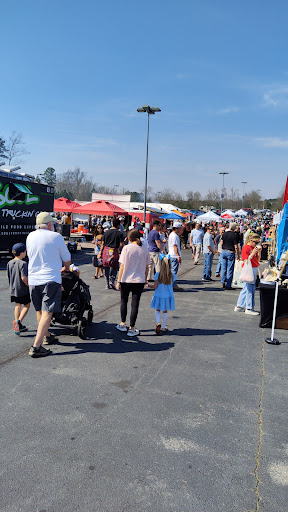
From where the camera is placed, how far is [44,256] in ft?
15.8

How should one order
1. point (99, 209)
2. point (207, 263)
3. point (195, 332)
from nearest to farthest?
point (195, 332)
point (207, 263)
point (99, 209)

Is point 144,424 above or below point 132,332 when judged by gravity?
below

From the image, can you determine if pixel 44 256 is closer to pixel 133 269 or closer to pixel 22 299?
pixel 22 299

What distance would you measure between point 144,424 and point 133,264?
2.70 meters

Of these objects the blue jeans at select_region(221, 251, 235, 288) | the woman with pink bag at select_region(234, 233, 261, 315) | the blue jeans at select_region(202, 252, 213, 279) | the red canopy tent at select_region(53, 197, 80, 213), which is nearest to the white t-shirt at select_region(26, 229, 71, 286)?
the woman with pink bag at select_region(234, 233, 261, 315)

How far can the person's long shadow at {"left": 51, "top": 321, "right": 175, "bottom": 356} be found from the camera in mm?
5203

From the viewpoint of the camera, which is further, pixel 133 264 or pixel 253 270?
pixel 253 270

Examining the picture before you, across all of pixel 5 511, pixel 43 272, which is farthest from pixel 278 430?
pixel 43 272

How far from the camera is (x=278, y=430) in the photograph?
3398mm

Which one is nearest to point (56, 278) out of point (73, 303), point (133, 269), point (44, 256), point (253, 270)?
point (44, 256)

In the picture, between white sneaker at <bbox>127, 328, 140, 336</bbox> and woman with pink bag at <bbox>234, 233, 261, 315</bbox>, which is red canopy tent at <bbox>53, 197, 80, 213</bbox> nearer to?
woman with pink bag at <bbox>234, 233, 261, 315</bbox>

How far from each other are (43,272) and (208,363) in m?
2.43

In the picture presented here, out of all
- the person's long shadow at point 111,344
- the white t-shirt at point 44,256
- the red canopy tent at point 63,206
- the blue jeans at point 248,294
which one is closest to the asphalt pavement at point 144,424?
the person's long shadow at point 111,344

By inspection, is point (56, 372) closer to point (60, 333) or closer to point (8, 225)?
point (60, 333)
